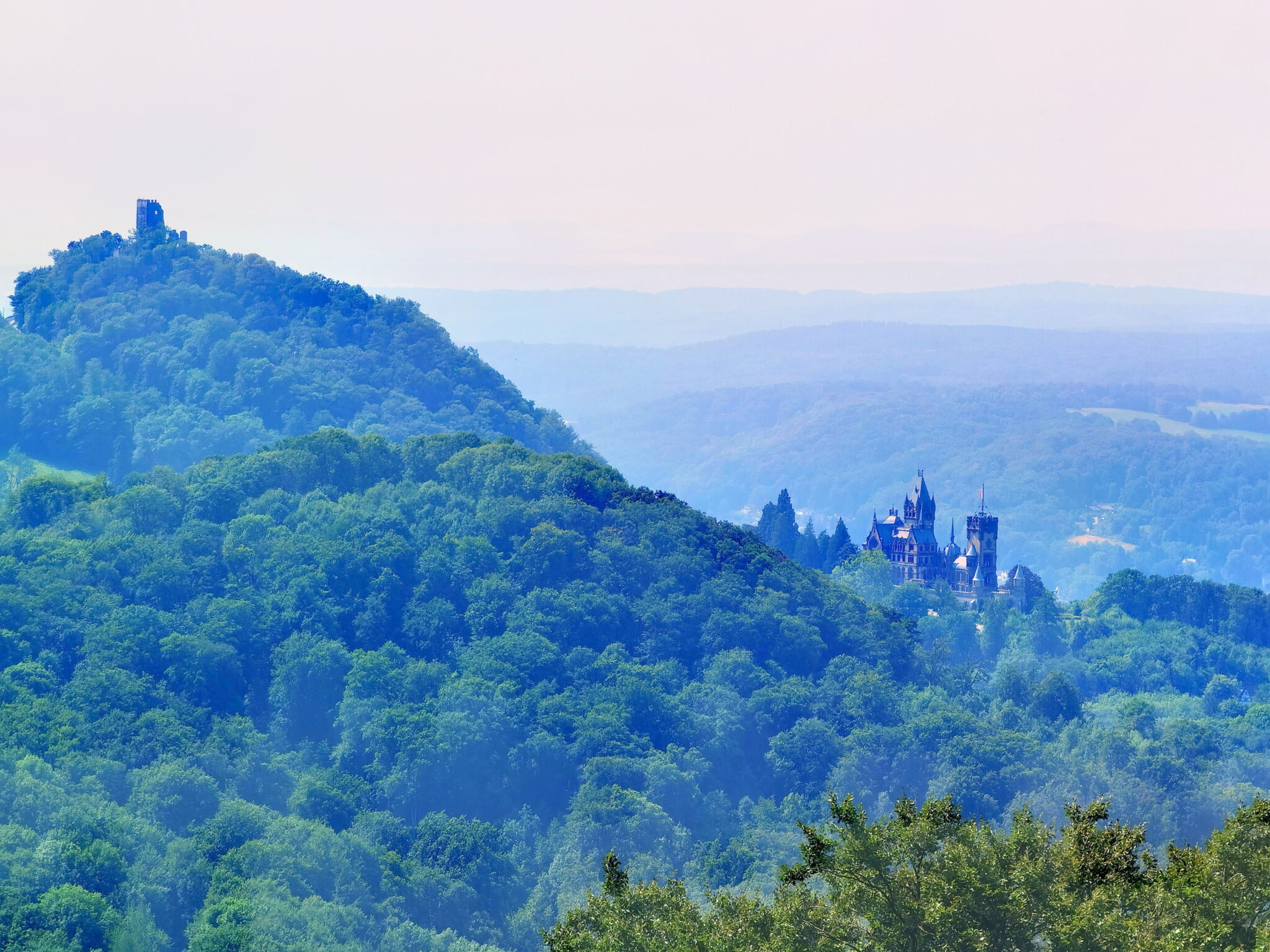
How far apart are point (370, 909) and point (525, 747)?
675 inches

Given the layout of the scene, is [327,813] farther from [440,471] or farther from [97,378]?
[97,378]

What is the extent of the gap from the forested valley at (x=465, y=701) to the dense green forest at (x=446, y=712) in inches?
7.4

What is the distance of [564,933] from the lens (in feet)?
111

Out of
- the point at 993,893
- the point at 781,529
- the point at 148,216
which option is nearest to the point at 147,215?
the point at 148,216

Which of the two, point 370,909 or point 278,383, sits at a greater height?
Result: point 278,383

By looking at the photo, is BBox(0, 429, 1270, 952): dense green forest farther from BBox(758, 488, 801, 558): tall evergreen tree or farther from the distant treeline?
the distant treeline

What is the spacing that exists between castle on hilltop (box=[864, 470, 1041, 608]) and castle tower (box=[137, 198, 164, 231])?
2674 inches

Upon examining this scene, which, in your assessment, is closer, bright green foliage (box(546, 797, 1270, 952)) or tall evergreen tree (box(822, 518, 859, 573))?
bright green foliage (box(546, 797, 1270, 952))

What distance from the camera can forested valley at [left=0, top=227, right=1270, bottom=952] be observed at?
6869 cm

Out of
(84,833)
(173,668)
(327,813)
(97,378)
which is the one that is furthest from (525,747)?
(97,378)

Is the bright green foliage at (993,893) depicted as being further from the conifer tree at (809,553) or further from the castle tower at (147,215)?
the castle tower at (147,215)

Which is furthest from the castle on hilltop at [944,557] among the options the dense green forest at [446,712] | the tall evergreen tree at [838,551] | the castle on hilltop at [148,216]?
the castle on hilltop at [148,216]

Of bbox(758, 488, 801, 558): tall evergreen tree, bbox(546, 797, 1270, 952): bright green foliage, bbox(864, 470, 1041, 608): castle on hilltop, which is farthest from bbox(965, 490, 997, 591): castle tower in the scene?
bbox(546, 797, 1270, 952): bright green foliage

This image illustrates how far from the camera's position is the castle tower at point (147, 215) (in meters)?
162
